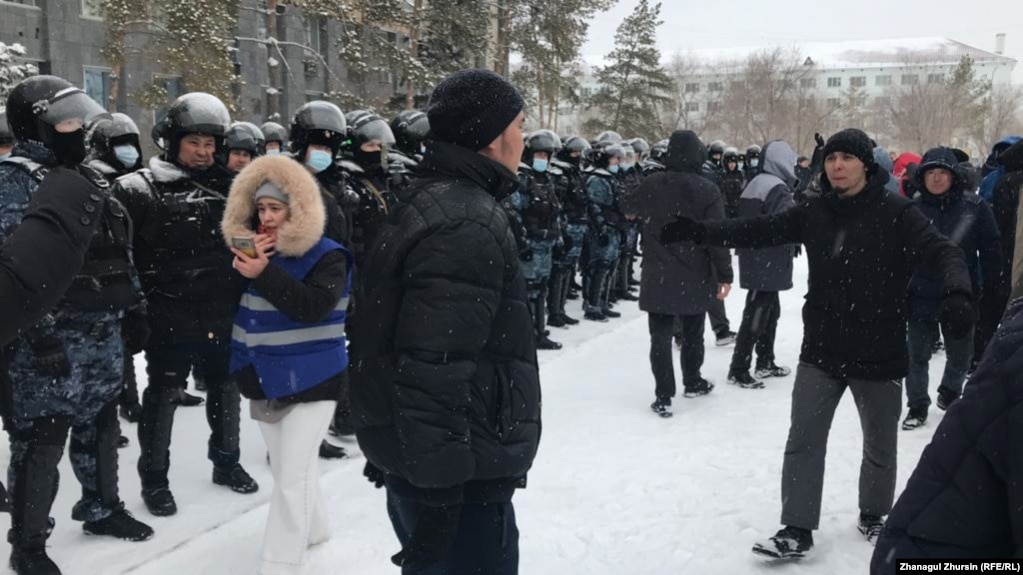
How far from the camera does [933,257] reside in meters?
3.61

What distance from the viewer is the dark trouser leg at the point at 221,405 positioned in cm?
470

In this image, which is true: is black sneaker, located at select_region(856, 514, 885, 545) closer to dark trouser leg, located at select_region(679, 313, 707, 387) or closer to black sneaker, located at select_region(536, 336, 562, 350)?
dark trouser leg, located at select_region(679, 313, 707, 387)

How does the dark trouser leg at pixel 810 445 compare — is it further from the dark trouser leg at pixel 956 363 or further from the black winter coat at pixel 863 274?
the dark trouser leg at pixel 956 363

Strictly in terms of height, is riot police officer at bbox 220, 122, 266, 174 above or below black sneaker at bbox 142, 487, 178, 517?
above

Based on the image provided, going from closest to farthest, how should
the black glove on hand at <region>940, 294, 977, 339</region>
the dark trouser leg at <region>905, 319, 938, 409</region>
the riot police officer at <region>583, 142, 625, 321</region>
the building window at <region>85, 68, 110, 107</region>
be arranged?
1. the black glove on hand at <region>940, 294, 977, 339</region>
2. the dark trouser leg at <region>905, 319, 938, 409</region>
3. the riot police officer at <region>583, 142, 625, 321</region>
4. the building window at <region>85, 68, 110, 107</region>

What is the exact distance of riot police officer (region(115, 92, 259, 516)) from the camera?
4.48 m

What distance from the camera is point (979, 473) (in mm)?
1457

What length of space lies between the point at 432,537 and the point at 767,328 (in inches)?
242

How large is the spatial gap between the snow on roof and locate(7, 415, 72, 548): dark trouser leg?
92.2m

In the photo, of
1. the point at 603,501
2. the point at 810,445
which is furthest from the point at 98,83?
the point at 810,445

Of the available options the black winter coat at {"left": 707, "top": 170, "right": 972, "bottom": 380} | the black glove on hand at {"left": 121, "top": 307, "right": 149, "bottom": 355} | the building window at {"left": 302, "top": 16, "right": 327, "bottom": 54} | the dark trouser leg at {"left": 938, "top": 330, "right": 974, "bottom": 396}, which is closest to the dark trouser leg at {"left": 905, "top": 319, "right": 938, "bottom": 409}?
the dark trouser leg at {"left": 938, "top": 330, "right": 974, "bottom": 396}

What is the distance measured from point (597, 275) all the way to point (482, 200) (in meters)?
8.71

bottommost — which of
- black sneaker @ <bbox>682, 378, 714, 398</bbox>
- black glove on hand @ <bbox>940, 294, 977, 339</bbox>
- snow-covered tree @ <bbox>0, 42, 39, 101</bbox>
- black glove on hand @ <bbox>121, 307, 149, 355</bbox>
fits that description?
black sneaker @ <bbox>682, 378, 714, 398</bbox>

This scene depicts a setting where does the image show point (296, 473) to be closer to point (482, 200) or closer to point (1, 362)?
point (1, 362)
